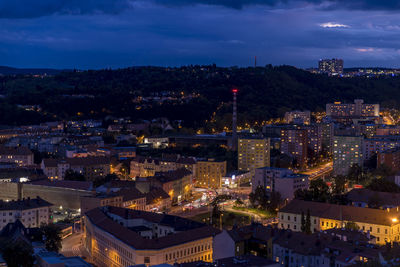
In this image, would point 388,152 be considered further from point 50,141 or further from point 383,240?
point 50,141

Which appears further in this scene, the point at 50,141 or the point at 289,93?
the point at 289,93

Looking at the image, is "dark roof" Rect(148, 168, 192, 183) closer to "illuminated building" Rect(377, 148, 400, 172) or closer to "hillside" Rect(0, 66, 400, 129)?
"illuminated building" Rect(377, 148, 400, 172)

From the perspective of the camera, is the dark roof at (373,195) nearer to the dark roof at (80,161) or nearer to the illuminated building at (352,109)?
the dark roof at (80,161)

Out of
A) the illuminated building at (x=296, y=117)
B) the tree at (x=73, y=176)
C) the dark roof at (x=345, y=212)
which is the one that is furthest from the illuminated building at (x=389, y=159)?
the illuminated building at (x=296, y=117)

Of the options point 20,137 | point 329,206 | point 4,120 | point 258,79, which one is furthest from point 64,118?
point 329,206

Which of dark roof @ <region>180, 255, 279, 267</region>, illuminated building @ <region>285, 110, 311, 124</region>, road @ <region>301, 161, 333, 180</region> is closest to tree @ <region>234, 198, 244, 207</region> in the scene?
road @ <region>301, 161, 333, 180</region>

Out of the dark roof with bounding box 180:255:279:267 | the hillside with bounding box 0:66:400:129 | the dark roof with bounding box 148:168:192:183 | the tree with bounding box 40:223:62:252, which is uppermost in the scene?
the hillside with bounding box 0:66:400:129
